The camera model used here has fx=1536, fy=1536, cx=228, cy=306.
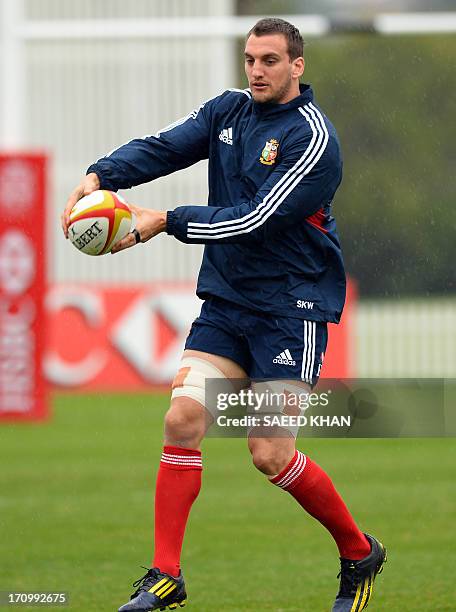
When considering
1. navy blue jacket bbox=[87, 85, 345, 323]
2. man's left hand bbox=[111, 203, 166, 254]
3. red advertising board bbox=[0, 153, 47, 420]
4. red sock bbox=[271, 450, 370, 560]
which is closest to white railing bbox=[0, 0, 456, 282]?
red advertising board bbox=[0, 153, 47, 420]

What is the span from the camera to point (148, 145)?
684 centimetres

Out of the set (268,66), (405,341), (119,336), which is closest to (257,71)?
(268,66)

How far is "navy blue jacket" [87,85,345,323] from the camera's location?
6453 millimetres

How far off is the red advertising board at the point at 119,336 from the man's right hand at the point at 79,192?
37.3ft

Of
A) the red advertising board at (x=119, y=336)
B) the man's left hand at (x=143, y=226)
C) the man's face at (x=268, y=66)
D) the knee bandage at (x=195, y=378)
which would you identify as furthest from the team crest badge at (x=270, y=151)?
the red advertising board at (x=119, y=336)

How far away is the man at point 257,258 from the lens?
6.45 m

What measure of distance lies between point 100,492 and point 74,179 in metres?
9.48

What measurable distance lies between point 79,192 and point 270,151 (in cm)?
84

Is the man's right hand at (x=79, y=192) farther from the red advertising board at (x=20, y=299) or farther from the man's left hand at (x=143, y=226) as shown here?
the red advertising board at (x=20, y=299)

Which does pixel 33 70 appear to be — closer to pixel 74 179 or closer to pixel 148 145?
pixel 74 179

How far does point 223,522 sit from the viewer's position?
31.5ft

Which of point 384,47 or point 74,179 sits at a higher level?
point 384,47

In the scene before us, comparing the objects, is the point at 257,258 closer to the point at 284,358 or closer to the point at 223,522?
the point at 284,358

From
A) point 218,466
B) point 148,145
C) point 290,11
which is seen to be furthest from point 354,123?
point 148,145
